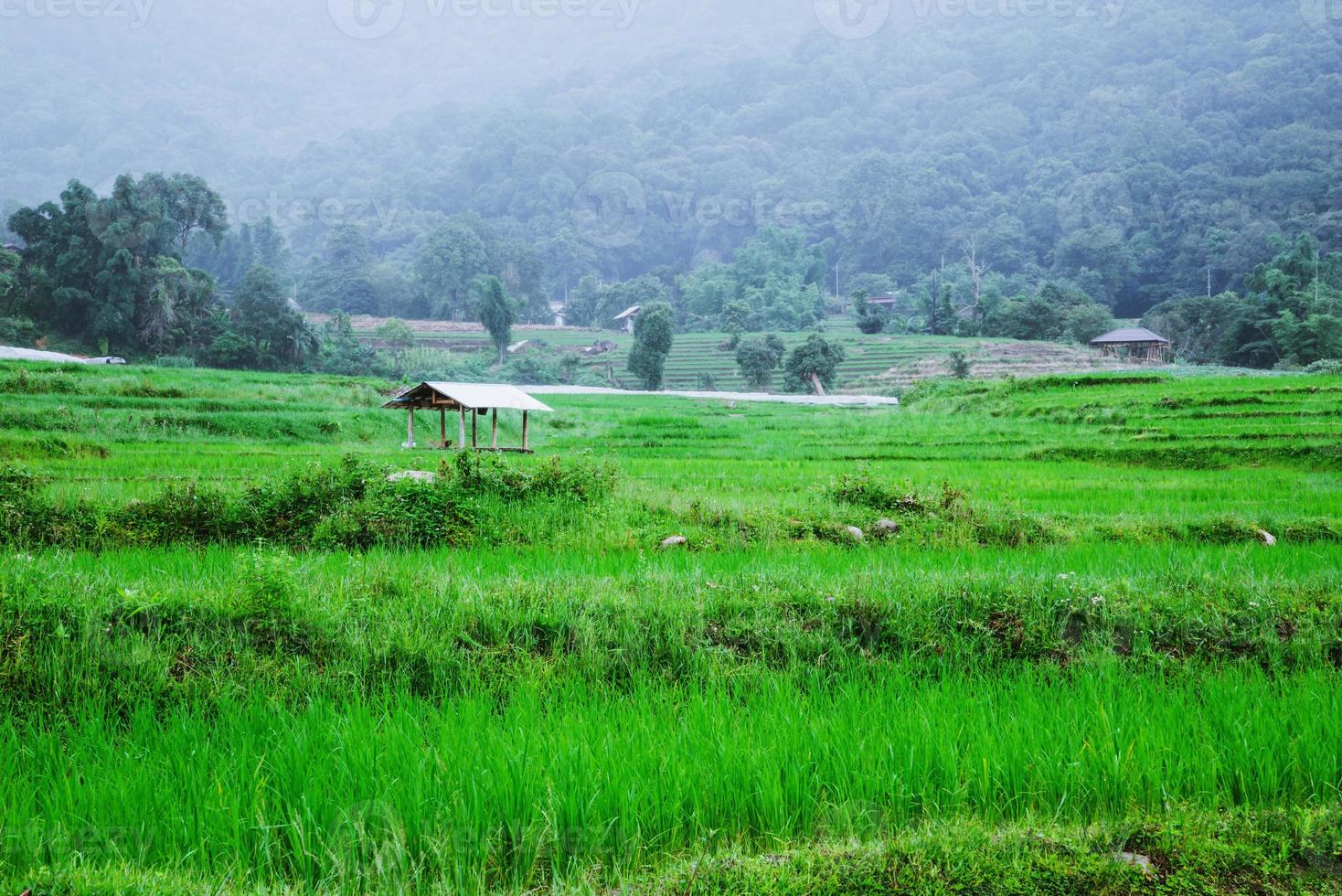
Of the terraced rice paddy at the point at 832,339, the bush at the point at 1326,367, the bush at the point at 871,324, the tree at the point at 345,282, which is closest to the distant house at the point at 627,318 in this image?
the terraced rice paddy at the point at 832,339

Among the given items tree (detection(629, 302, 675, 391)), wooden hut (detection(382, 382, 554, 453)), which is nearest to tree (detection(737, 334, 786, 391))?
tree (detection(629, 302, 675, 391))

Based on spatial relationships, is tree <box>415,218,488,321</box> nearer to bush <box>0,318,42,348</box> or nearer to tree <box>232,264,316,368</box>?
tree <box>232,264,316,368</box>

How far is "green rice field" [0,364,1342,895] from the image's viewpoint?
8.84 feet

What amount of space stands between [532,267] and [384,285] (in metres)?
16.7

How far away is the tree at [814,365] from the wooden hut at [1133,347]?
18.6 metres

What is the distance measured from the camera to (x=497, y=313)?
60438 millimetres

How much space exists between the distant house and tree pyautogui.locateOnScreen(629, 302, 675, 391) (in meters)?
27.6

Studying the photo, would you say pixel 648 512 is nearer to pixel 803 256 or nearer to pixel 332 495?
pixel 332 495

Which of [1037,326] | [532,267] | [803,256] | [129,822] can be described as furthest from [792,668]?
[803,256]

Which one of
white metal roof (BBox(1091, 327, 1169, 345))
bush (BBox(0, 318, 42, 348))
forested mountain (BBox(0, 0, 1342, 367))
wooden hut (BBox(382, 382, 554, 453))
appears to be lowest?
wooden hut (BBox(382, 382, 554, 453))

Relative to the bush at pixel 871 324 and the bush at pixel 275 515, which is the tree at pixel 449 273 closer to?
the bush at pixel 871 324

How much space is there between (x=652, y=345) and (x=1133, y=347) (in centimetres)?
3392

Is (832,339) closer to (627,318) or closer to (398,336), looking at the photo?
(627,318)

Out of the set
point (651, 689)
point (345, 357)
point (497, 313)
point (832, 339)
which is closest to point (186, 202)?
point (345, 357)
